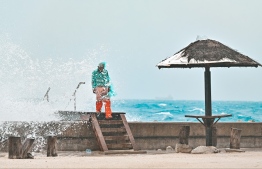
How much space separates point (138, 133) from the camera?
20.1m

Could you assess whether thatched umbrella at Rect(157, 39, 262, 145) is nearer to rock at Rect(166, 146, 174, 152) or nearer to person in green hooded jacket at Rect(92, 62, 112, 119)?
rock at Rect(166, 146, 174, 152)

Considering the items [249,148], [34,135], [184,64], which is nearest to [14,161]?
[34,135]

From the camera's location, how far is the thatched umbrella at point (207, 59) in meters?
18.4

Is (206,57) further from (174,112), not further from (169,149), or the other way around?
(174,112)

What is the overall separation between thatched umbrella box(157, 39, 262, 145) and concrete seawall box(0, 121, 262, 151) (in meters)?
1.93

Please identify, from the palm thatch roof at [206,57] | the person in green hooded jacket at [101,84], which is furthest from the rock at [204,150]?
the person in green hooded jacket at [101,84]

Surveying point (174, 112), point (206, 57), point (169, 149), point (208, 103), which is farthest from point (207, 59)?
point (174, 112)

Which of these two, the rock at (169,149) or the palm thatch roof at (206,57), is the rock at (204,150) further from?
the palm thatch roof at (206,57)

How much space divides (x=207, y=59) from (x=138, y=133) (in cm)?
323

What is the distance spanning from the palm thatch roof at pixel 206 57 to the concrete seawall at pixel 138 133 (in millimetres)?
2261

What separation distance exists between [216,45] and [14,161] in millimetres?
6782

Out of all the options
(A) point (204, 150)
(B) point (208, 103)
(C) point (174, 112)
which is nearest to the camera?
(A) point (204, 150)

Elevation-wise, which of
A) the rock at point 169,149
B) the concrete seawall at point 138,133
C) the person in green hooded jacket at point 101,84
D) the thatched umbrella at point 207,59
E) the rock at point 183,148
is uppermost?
the thatched umbrella at point 207,59

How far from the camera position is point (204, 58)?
18422 mm
